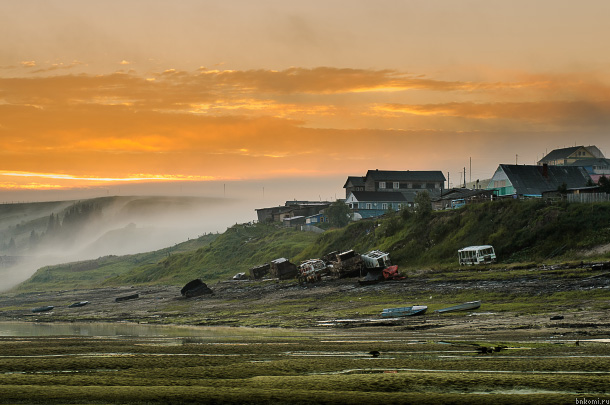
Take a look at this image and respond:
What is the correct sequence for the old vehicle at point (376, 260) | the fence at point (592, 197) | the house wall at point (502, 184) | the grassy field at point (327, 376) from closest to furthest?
the grassy field at point (327, 376)
the fence at point (592, 197)
the old vehicle at point (376, 260)
the house wall at point (502, 184)

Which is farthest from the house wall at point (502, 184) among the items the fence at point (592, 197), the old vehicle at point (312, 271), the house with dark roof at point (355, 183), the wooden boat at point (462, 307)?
the wooden boat at point (462, 307)

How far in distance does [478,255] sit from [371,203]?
8509cm

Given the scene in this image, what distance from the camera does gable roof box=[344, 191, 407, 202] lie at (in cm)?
16550

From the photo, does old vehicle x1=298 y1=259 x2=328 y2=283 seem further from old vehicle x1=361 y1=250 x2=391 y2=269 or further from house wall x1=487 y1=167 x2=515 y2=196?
house wall x1=487 y1=167 x2=515 y2=196

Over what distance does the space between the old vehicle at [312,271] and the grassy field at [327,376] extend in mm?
63609

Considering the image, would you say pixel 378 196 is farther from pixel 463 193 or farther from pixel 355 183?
pixel 463 193

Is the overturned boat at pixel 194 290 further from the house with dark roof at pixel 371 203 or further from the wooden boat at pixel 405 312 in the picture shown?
the house with dark roof at pixel 371 203

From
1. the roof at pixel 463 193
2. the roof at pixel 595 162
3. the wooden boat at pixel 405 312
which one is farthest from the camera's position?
the roof at pixel 595 162

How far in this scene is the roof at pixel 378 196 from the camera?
543 feet

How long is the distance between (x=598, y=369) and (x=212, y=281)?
340ft

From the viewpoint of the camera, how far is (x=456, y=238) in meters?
91.4

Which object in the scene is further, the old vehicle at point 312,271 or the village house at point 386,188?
the village house at point 386,188

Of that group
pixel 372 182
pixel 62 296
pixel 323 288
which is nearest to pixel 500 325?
pixel 323 288

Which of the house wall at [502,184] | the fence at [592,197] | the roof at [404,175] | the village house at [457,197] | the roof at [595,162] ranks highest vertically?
the roof at [595,162]
